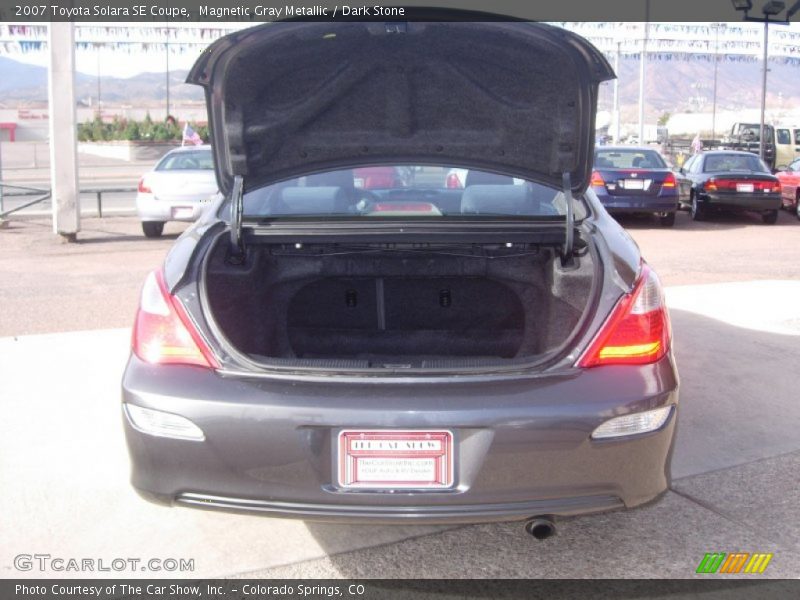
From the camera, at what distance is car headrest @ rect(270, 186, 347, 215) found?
3.91 metres

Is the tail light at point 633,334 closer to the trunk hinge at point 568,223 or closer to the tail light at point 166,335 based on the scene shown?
the trunk hinge at point 568,223

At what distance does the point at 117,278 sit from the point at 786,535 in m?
7.62

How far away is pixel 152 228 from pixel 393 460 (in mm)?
11322

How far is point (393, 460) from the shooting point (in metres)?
2.69

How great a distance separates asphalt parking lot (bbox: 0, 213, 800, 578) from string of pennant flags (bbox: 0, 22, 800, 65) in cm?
1993

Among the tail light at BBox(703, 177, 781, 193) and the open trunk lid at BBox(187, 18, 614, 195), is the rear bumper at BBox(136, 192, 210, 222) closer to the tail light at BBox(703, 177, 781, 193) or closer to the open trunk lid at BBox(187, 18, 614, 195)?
the tail light at BBox(703, 177, 781, 193)

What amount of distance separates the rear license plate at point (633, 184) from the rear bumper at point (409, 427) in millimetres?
12135

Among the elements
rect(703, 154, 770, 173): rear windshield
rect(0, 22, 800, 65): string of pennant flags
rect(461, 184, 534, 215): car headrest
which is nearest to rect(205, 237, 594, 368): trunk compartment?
rect(461, 184, 534, 215): car headrest

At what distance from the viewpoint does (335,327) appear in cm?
425

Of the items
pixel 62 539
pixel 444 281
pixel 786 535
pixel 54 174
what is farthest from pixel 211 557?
pixel 54 174

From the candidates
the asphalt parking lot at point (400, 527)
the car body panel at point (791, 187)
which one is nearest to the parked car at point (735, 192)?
the car body panel at point (791, 187)

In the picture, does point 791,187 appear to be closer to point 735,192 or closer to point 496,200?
point 735,192

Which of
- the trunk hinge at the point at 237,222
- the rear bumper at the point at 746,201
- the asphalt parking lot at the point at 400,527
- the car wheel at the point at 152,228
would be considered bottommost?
the asphalt parking lot at the point at 400,527

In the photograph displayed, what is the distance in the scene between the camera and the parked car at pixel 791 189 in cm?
1675
